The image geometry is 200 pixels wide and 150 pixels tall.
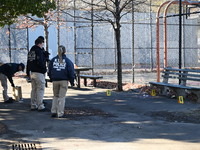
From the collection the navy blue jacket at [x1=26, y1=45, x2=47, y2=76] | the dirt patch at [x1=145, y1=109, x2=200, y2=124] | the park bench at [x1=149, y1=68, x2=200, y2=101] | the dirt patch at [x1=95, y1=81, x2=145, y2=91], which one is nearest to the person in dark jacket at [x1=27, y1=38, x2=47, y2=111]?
the navy blue jacket at [x1=26, y1=45, x2=47, y2=76]

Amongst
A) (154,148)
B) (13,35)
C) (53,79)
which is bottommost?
(154,148)

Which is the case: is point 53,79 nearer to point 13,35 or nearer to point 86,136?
point 86,136

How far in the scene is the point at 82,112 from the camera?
877 centimetres

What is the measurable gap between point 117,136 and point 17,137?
1822 millimetres

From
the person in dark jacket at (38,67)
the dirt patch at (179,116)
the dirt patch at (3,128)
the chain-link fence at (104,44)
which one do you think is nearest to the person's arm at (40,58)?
the person in dark jacket at (38,67)

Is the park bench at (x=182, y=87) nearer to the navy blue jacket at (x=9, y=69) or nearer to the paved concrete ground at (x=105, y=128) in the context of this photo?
the paved concrete ground at (x=105, y=128)

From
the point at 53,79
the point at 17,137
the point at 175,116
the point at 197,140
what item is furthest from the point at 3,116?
the point at 197,140

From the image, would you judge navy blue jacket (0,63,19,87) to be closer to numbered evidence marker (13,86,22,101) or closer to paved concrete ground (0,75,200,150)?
paved concrete ground (0,75,200,150)

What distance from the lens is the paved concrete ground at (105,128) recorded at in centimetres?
575

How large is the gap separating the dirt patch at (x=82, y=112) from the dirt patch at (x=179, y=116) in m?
1.17

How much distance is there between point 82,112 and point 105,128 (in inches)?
75.8

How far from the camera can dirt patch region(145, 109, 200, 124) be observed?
25.4ft

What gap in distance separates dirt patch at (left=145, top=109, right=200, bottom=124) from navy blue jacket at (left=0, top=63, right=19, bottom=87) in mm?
3905

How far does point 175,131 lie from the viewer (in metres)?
6.62
